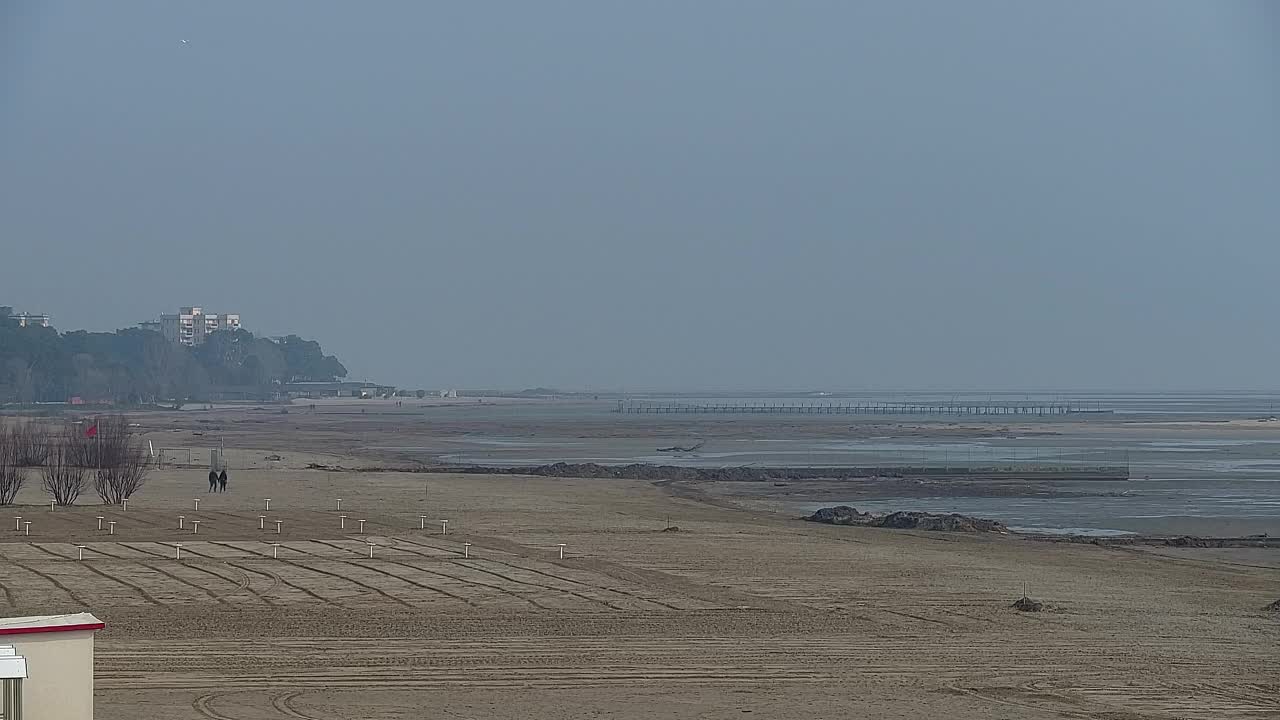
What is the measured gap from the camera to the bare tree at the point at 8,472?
4912 cm

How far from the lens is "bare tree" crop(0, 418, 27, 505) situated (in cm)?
4912

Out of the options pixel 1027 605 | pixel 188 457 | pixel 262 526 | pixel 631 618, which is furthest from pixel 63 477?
pixel 1027 605

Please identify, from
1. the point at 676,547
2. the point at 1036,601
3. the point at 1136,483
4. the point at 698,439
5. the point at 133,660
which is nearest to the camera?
the point at 133,660

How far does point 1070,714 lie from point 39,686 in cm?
1174

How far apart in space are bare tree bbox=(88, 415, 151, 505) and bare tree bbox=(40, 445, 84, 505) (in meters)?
0.53

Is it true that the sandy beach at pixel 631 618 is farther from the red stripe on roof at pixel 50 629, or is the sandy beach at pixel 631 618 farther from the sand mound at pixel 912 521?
the red stripe on roof at pixel 50 629

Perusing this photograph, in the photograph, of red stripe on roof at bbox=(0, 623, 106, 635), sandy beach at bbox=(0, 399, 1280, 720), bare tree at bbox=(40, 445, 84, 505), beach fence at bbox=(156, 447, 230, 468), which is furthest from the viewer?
beach fence at bbox=(156, 447, 230, 468)

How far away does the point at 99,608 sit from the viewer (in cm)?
2589

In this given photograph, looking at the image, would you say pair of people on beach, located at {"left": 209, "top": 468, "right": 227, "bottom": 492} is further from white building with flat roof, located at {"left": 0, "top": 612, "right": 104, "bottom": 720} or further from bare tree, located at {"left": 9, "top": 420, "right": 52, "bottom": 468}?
white building with flat roof, located at {"left": 0, "top": 612, "right": 104, "bottom": 720}

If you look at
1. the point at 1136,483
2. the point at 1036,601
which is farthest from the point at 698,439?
the point at 1036,601

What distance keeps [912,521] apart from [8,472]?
2936 centimetres

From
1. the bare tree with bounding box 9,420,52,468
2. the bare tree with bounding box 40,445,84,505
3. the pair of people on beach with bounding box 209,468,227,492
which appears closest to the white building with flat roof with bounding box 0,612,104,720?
the bare tree with bounding box 40,445,84,505

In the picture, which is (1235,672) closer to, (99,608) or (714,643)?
(714,643)

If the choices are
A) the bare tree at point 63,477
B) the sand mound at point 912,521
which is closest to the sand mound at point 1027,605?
the sand mound at point 912,521
